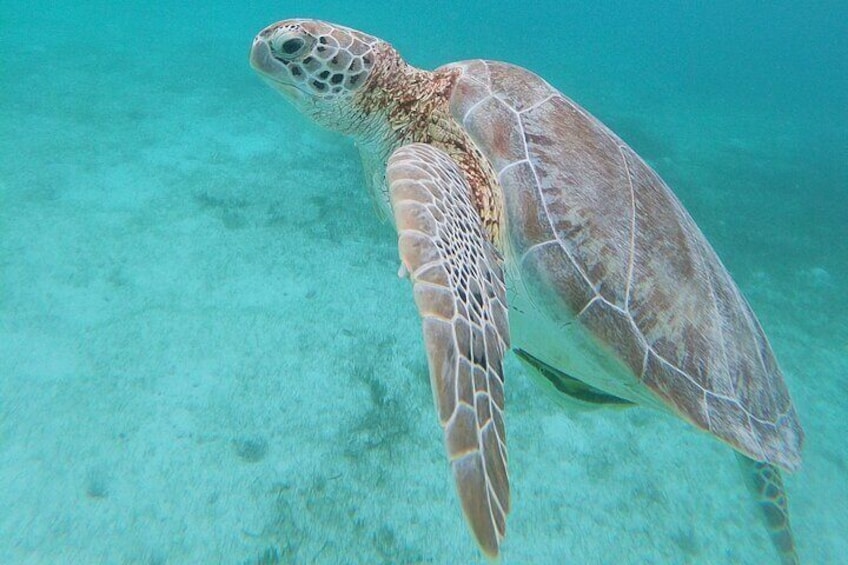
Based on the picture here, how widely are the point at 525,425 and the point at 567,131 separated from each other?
2.03 m

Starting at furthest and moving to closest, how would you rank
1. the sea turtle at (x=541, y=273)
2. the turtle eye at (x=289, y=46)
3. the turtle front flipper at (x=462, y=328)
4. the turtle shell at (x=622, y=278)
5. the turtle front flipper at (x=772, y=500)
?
the turtle front flipper at (x=772, y=500) → the turtle eye at (x=289, y=46) → the turtle shell at (x=622, y=278) → the sea turtle at (x=541, y=273) → the turtle front flipper at (x=462, y=328)

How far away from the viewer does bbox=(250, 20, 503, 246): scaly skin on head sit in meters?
2.33

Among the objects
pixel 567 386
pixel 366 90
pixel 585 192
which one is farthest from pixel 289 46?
pixel 567 386

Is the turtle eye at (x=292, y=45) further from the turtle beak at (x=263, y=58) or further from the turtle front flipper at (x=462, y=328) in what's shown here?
the turtle front flipper at (x=462, y=328)

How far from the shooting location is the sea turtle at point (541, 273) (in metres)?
1.29

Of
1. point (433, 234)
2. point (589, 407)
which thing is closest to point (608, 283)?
point (433, 234)

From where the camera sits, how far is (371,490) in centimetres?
275

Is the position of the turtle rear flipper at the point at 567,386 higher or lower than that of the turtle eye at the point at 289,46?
lower

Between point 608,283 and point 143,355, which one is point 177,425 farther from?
point 608,283

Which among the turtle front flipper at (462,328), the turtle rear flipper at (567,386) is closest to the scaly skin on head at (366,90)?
the turtle front flipper at (462,328)

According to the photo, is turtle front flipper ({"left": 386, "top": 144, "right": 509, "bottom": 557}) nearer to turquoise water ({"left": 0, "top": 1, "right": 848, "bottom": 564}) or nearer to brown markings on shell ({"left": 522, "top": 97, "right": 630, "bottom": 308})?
brown markings on shell ({"left": 522, "top": 97, "right": 630, "bottom": 308})

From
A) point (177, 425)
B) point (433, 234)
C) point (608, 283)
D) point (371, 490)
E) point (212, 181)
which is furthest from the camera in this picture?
point (212, 181)

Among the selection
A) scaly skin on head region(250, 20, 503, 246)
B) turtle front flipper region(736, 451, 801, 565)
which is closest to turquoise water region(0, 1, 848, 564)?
turtle front flipper region(736, 451, 801, 565)

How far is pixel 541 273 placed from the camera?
5.74ft
